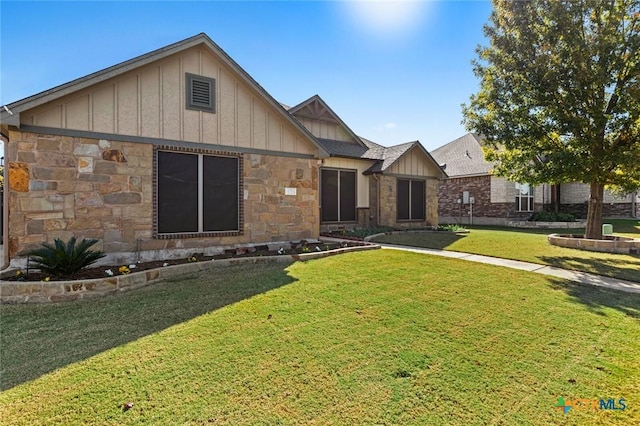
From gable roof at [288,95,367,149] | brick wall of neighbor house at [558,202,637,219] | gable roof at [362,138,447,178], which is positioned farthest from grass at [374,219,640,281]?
brick wall of neighbor house at [558,202,637,219]

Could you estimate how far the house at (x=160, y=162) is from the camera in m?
6.31

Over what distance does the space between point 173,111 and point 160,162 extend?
125 cm

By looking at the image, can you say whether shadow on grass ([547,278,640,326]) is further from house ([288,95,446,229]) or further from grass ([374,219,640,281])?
house ([288,95,446,229])

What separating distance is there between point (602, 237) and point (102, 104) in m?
15.4

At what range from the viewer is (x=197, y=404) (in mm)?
2564

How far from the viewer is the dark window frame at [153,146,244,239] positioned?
7.42 m

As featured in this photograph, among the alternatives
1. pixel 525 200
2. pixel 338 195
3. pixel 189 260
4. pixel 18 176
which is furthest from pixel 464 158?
pixel 18 176

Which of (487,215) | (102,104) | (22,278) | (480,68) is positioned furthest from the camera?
(487,215)

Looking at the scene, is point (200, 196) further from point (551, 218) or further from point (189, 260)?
point (551, 218)

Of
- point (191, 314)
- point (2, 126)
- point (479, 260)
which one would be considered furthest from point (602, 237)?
point (2, 126)

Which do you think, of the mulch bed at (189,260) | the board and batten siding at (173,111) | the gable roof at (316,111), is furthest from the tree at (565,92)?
the gable roof at (316,111)

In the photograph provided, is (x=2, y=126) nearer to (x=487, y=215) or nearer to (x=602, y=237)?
(x=602, y=237)

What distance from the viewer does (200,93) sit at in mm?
7957

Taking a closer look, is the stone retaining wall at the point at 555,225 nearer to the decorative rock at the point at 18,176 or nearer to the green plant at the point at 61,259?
the green plant at the point at 61,259
